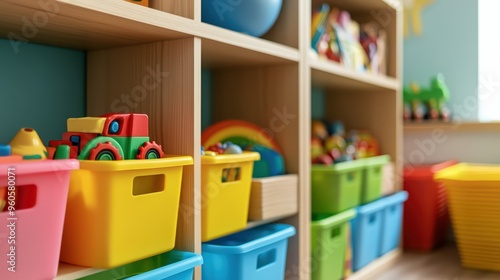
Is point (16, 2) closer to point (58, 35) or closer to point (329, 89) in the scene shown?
point (58, 35)

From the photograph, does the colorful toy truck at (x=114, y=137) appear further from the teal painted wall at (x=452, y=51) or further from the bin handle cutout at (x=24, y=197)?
the teal painted wall at (x=452, y=51)

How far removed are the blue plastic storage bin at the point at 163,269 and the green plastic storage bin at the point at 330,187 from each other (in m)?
0.66

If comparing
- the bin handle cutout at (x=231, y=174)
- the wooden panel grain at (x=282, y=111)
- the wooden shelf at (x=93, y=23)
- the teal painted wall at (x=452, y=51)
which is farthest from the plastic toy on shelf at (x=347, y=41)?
the wooden shelf at (x=93, y=23)

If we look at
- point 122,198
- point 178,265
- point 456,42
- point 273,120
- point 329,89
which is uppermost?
point 456,42

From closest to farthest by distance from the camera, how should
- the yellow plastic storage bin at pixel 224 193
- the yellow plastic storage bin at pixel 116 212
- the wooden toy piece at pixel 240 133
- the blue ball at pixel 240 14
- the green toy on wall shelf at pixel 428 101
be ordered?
the yellow plastic storage bin at pixel 116 212
the yellow plastic storage bin at pixel 224 193
the blue ball at pixel 240 14
the wooden toy piece at pixel 240 133
the green toy on wall shelf at pixel 428 101

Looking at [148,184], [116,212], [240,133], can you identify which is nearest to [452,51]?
[240,133]

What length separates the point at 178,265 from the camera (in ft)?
3.11

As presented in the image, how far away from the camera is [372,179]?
1.86m

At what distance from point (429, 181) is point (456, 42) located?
698 mm

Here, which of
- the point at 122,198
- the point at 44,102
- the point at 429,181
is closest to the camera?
the point at 122,198

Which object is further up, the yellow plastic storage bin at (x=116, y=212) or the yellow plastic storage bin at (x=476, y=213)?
the yellow plastic storage bin at (x=116, y=212)

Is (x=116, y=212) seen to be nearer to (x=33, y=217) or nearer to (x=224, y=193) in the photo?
(x=33, y=217)

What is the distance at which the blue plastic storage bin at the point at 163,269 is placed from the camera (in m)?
0.91

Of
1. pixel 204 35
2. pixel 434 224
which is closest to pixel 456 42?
pixel 434 224
